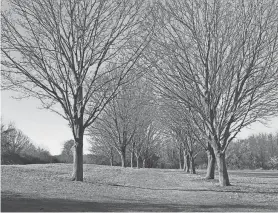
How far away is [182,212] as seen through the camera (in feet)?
26.2

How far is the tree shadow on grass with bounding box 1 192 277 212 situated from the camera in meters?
7.43

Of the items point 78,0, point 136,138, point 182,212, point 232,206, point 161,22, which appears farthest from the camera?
point 136,138

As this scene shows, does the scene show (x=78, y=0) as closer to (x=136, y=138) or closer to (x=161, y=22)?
(x=161, y=22)

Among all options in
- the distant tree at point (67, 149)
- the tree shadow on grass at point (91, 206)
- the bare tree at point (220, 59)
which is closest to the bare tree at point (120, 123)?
the bare tree at point (220, 59)

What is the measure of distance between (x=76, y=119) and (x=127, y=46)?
4236 mm

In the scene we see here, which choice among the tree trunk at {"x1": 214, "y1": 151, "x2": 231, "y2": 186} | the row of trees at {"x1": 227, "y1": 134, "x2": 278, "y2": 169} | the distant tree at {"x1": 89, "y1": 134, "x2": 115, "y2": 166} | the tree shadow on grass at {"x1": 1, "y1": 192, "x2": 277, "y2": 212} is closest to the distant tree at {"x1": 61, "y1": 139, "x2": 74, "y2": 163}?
the distant tree at {"x1": 89, "y1": 134, "x2": 115, "y2": 166}

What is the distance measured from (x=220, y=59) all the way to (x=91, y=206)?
9.75m

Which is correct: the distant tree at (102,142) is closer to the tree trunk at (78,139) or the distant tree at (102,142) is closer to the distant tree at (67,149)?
the distant tree at (67,149)

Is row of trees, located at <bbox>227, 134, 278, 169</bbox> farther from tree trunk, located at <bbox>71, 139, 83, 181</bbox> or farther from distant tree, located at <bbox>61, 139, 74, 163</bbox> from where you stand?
tree trunk, located at <bbox>71, 139, 83, 181</bbox>

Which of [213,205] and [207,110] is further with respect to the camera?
[207,110]

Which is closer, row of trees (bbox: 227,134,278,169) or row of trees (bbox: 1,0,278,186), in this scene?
row of trees (bbox: 1,0,278,186)

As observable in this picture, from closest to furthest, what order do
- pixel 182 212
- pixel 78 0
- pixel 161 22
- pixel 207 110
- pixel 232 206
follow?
pixel 182 212 → pixel 232 206 → pixel 78 0 → pixel 161 22 → pixel 207 110

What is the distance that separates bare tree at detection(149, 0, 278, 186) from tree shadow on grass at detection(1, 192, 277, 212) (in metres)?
6.44

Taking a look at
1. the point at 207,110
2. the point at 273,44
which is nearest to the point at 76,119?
the point at 207,110
